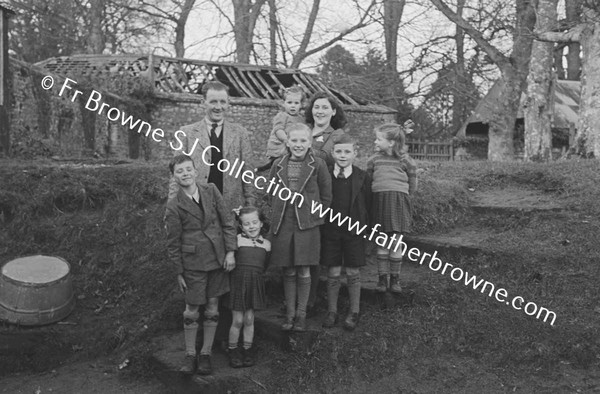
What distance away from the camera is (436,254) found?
580 centimetres

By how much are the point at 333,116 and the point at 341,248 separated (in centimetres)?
118

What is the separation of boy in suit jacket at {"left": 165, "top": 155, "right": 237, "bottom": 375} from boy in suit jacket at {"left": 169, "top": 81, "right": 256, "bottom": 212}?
0.91ft

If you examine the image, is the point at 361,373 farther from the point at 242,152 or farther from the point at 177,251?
the point at 242,152

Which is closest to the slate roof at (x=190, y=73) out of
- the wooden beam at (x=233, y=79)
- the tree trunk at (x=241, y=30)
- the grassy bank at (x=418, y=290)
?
the wooden beam at (x=233, y=79)

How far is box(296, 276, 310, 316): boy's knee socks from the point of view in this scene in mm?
4348

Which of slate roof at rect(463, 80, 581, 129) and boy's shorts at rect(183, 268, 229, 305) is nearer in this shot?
boy's shorts at rect(183, 268, 229, 305)

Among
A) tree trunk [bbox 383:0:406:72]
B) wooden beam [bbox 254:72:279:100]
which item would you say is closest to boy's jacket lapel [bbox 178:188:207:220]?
wooden beam [bbox 254:72:279:100]

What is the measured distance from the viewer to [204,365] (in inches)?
163

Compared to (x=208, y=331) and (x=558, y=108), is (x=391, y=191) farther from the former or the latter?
(x=558, y=108)

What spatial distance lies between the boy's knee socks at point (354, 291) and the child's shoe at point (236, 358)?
93 cm

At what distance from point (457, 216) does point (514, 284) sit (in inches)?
68.3

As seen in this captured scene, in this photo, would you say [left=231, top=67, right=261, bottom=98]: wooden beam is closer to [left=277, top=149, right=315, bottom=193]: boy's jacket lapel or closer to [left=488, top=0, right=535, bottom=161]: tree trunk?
[left=488, top=0, right=535, bottom=161]: tree trunk

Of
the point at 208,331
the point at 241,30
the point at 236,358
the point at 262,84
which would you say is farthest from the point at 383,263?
the point at 241,30

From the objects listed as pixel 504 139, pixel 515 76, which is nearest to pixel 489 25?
pixel 515 76
